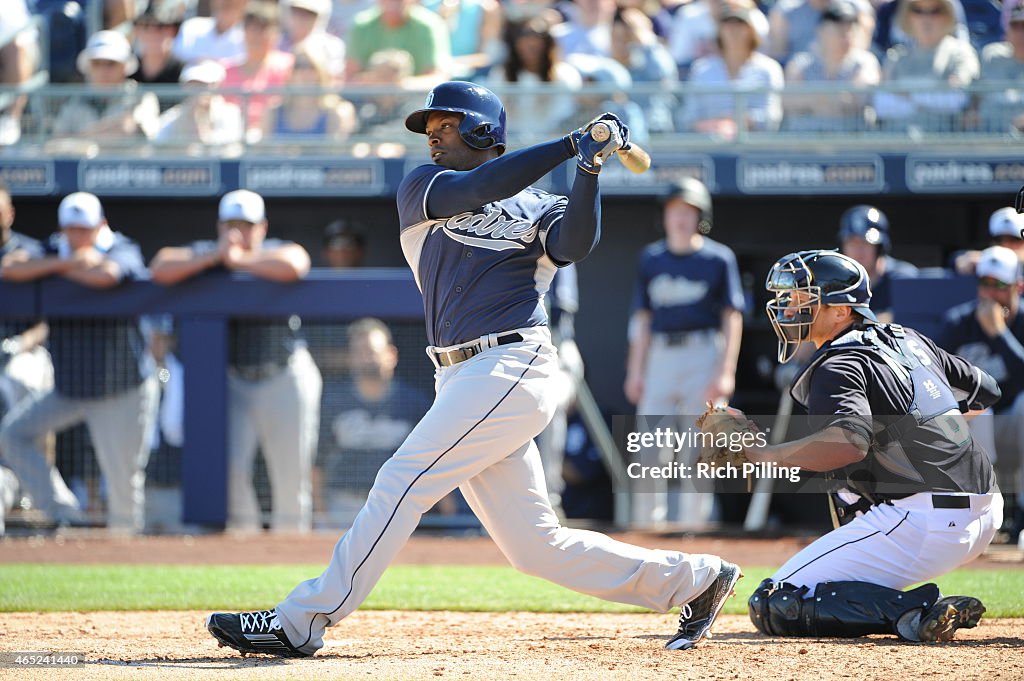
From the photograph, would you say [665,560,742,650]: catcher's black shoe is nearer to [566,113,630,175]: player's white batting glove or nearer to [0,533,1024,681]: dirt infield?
[0,533,1024,681]: dirt infield

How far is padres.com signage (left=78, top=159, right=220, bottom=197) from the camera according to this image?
9516 mm

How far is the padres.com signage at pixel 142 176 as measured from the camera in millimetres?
9516

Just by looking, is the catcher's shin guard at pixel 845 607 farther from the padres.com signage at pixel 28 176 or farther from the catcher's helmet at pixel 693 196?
the padres.com signage at pixel 28 176

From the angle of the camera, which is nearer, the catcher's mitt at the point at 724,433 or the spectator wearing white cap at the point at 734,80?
the catcher's mitt at the point at 724,433

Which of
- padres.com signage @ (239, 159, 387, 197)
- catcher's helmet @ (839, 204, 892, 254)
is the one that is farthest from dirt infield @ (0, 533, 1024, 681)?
padres.com signage @ (239, 159, 387, 197)

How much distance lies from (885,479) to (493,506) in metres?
1.33

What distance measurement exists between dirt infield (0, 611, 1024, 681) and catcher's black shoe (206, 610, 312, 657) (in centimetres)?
5

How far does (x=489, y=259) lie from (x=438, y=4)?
7.30 metres

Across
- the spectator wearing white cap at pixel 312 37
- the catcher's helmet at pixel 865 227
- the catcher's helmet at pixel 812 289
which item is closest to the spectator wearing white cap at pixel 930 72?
the catcher's helmet at pixel 865 227

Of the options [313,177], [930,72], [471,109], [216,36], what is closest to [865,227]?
[930,72]

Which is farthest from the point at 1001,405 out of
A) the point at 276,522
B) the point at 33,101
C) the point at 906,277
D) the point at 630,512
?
the point at 33,101

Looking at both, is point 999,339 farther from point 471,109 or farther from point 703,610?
point 471,109

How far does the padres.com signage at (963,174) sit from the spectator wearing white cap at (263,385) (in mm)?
4200

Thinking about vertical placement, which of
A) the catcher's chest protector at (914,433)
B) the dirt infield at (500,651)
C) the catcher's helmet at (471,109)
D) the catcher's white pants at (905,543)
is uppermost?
the catcher's helmet at (471,109)
